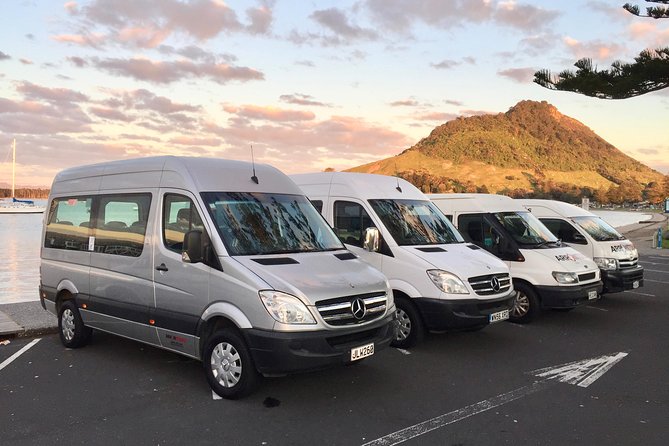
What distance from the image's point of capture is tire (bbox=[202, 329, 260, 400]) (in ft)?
16.2

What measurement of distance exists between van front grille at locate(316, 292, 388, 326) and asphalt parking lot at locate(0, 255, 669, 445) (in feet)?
2.54

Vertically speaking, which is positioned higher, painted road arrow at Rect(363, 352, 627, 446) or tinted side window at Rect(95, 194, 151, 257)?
tinted side window at Rect(95, 194, 151, 257)

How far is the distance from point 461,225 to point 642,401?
16.1ft

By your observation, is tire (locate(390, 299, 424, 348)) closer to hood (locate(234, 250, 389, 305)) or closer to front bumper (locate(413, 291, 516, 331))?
front bumper (locate(413, 291, 516, 331))

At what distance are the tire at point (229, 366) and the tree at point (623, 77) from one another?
46.3ft

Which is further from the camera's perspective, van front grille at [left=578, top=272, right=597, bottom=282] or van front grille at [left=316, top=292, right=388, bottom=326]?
van front grille at [left=578, top=272, right=597, bottom=282]

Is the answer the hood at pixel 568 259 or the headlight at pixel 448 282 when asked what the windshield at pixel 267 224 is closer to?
the headlight at pixel 448 282

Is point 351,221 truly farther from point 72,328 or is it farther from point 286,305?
point 72,328

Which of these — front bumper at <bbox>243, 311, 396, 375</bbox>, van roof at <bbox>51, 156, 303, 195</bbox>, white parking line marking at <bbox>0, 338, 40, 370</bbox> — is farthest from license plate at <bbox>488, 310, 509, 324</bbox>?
white parking line marking at <bbox>0, 338, 40, 370</bbox>

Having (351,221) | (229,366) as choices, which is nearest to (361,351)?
(229,366)

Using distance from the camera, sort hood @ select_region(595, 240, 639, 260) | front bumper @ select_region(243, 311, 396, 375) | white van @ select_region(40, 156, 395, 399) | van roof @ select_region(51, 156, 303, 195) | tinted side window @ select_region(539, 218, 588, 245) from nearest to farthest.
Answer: front bumper @ select_region(243, 311, 396, 375) < white van @ select_region(40, 156, 395, 399) < van roof @ select_region(51, 156, 303, 195) < hood @ select_region(595, 240, 639, 260) < tinted side window @ select_region(539, 218, 588, 245)

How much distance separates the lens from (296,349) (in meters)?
4.70

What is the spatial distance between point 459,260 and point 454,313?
2.62ft

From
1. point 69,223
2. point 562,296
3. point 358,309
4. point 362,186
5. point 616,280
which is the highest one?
point 362,186
